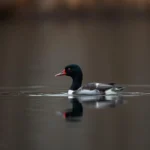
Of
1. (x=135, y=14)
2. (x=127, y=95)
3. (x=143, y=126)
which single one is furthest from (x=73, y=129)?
(x=135, y=14)

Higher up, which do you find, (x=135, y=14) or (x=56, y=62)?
(x=135, y=14)

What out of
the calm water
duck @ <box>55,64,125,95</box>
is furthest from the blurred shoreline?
duck @ <box>55,64,125,95</box>

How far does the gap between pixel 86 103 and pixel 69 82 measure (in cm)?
451

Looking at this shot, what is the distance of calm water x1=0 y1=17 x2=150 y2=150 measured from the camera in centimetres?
773

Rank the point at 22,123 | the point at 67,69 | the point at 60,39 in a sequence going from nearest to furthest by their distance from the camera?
the point at 22,123 → the point at 67,69 → the point at 60,39

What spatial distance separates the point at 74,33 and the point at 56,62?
13.6 m

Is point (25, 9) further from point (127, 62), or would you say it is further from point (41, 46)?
point (127, 62)

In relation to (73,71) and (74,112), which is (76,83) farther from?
(74,112)

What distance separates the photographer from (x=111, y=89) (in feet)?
40.0

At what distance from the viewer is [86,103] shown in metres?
11.0

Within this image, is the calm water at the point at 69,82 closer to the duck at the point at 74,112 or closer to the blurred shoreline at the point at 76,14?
the duck at the point at 74,112

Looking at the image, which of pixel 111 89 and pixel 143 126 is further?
pixel 111 89

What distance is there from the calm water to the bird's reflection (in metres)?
0.12

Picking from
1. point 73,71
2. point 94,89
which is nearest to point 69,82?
point 73,71
